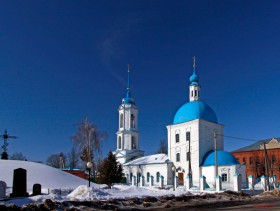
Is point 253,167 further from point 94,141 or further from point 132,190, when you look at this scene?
point 132,190

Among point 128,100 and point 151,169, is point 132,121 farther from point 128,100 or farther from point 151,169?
point 151,169

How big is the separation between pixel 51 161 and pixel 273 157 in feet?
210

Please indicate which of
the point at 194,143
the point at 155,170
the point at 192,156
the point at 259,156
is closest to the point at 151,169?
the point at 155,170

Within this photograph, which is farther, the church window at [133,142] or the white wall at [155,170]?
the church window at [133,142]

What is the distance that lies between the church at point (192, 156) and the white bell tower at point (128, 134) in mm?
2057

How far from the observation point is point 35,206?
43.4ft

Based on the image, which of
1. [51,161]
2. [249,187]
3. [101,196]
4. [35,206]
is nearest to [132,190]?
[101,196]

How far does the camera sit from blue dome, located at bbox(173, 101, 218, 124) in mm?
40375

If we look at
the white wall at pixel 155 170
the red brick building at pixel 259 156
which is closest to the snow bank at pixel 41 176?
the white wall at pixel 155 170

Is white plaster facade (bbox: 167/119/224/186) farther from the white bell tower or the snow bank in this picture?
the snow bank

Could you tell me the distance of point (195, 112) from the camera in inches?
1592

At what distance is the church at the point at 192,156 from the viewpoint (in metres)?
35.9

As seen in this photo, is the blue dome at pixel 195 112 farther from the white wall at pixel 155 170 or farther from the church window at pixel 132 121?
the church window at pixel 132 121

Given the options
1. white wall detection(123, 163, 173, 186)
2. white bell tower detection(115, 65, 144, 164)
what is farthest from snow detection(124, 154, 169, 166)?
white bell tower detection(115, 65, 144, 164)
